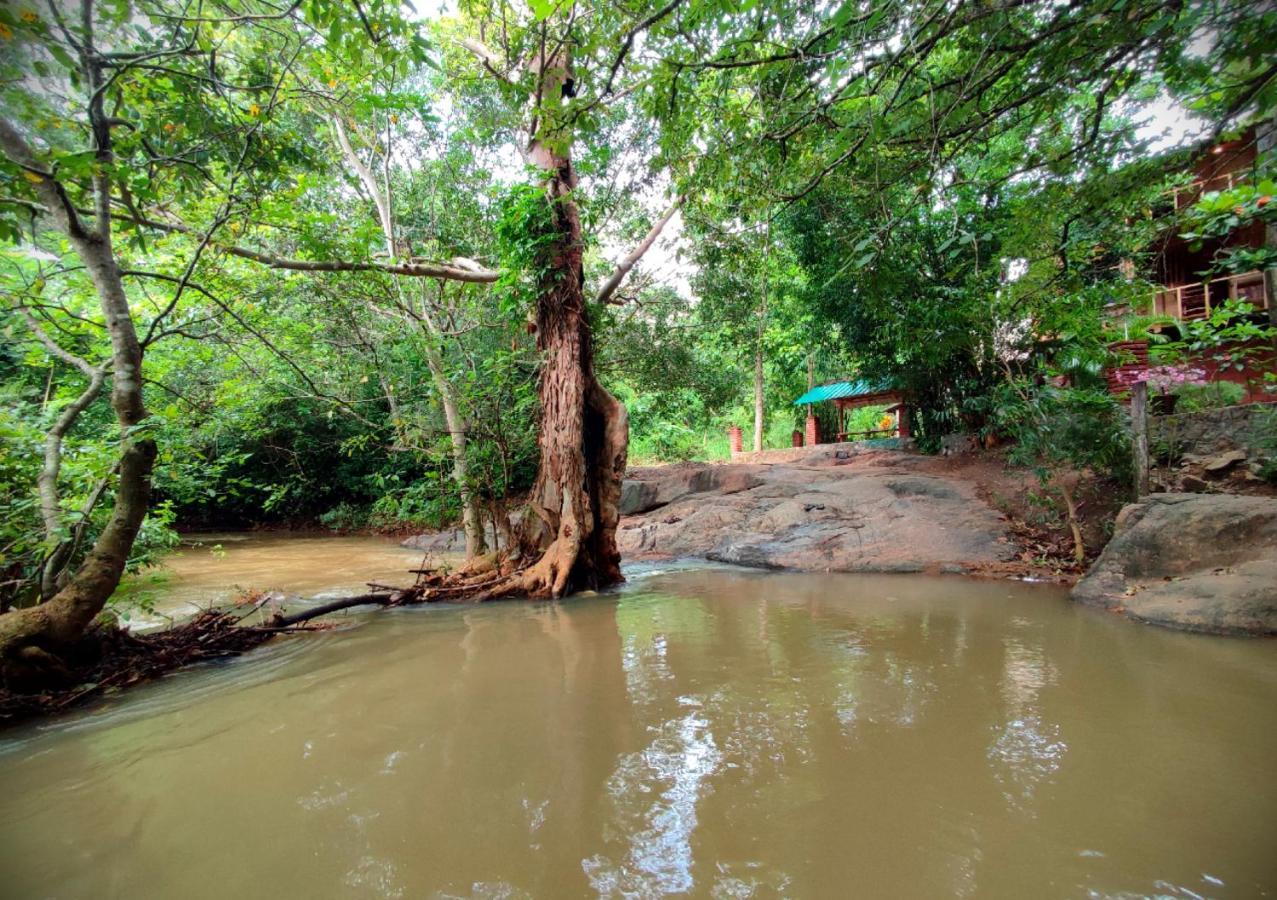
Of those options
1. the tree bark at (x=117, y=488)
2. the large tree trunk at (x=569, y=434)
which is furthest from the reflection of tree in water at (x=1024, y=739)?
the tree bark at (x=117, y=488)

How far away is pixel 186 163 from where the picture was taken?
9.79ft

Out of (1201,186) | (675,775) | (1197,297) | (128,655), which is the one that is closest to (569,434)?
(128,655)

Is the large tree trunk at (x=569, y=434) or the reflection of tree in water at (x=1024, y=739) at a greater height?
the large tree trunk at (x=569, y=434)

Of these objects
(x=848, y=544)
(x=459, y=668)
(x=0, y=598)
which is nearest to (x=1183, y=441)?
(x=848, y=544)

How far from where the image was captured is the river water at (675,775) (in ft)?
5.20

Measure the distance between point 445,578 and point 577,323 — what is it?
10.9 ft

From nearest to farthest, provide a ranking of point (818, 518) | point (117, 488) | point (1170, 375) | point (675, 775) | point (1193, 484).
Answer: point (675, 775) → point (117, 488) → point (1193, 484) → point (1170, 375) → point (818, 518)

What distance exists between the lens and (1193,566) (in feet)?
15.7

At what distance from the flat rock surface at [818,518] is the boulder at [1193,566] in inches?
69.0

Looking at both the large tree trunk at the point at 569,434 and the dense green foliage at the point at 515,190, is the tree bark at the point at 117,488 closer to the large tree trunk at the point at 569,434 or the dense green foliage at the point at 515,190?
the dense green foliage at the point at 515,190

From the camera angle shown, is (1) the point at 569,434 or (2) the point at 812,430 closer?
(1) the point at 569,434

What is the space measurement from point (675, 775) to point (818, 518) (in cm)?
699

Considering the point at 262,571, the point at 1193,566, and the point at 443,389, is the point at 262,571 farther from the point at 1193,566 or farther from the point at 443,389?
the point at 1193,566

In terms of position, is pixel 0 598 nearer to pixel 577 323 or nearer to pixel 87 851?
pixel 87 851
